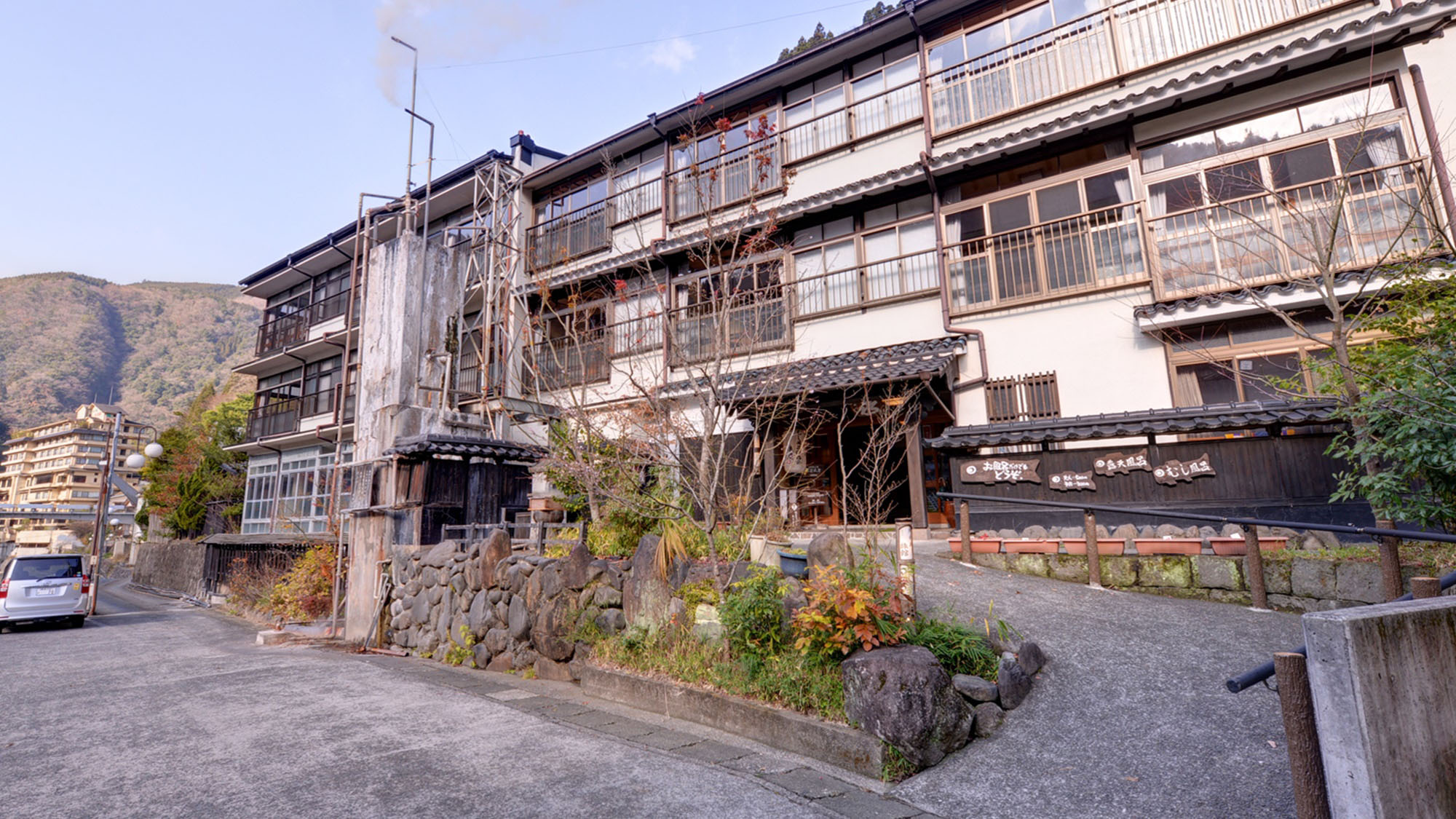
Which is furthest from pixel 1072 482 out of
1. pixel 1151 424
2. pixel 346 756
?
pixel 346 756

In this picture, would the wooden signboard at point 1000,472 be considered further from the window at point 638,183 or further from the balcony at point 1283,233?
the window at point 638,183

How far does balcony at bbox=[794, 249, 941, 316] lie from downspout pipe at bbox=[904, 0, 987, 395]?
288 mm

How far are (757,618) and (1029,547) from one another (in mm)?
4236

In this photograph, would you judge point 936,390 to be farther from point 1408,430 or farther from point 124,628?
point 124,628

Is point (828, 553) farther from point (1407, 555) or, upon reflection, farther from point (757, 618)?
point (1407, 555)

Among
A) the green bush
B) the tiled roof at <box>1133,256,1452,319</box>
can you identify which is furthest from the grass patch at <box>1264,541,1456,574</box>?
the green bush

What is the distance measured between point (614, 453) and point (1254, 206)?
10.5 metres

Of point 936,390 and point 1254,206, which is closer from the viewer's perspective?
point 1254,206

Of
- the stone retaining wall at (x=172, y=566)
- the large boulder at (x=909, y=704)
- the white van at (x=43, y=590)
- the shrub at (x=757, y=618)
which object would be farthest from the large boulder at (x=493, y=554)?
the stone retaining wall at (x=172, y=566)

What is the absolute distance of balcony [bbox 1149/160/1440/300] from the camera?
908 cm

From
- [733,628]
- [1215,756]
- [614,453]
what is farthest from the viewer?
[614,453]

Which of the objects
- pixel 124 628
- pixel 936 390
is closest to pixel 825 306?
pixel 936 390

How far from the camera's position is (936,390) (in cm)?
1212

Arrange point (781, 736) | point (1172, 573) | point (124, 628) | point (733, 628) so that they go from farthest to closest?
point (124, 628)
point (1172, 573)
point (733, 628)
point (781, 736)
